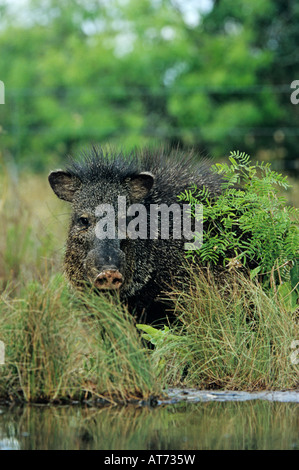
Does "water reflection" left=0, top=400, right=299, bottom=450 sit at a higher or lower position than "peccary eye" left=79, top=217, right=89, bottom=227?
lower

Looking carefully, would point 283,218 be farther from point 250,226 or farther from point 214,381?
point 214,381

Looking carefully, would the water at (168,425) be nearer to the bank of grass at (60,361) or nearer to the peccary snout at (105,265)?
the bank of grass at (60,361)

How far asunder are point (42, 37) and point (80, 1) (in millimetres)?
2028

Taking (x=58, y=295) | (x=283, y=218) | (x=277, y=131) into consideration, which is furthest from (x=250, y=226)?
(x=277, y=131)

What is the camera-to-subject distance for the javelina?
20.4 feet

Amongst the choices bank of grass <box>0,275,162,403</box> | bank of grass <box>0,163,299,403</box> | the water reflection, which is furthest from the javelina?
the water reflection

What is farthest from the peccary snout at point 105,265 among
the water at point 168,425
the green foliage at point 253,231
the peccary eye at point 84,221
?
the water at point 168,425

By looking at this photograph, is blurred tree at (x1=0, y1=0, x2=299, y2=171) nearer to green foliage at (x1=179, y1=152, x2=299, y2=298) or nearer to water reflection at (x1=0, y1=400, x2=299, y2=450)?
green foliage at (x1=179, y1=152, x2=299, y2=298)

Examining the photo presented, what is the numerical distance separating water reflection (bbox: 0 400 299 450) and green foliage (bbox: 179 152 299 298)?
1333mm

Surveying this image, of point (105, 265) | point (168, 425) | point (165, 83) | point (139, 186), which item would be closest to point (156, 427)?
point (168, 425)

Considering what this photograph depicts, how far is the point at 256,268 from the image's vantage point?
237 inches

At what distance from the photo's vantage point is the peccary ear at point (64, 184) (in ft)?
21.7

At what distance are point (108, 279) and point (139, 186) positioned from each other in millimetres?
981
